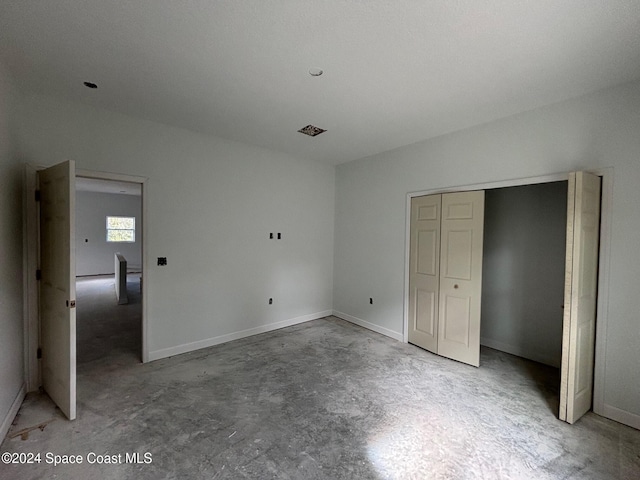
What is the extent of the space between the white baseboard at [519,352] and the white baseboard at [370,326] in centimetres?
119

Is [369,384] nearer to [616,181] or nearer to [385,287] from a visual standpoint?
[385,287]

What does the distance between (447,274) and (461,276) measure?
168 mm

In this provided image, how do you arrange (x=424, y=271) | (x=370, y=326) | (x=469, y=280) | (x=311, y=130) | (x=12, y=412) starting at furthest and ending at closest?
(x=370, y=326)
(x=424, y=271)
(x=311, y=130)
(x=469, y=280)
(x=12, y=412)

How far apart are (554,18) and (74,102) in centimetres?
391

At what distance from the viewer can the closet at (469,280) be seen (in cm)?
223

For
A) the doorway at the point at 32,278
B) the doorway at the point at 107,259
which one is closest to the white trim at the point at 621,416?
the doorway at the point at 32,278

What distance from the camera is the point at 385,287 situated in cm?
423

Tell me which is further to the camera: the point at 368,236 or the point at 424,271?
the point at 368,236

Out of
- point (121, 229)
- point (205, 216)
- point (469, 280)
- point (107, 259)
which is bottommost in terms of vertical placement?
point (107, 259)

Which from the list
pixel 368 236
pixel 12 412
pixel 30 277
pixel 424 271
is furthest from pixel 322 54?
pixel 12 412

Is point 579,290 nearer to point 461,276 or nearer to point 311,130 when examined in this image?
point 461,276

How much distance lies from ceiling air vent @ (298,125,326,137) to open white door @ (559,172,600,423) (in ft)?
8.11

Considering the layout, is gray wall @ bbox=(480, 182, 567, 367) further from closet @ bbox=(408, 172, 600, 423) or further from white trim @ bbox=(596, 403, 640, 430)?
white trim @ bbox=(596, 403, 640, 430)

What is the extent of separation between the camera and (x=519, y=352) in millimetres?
3561
